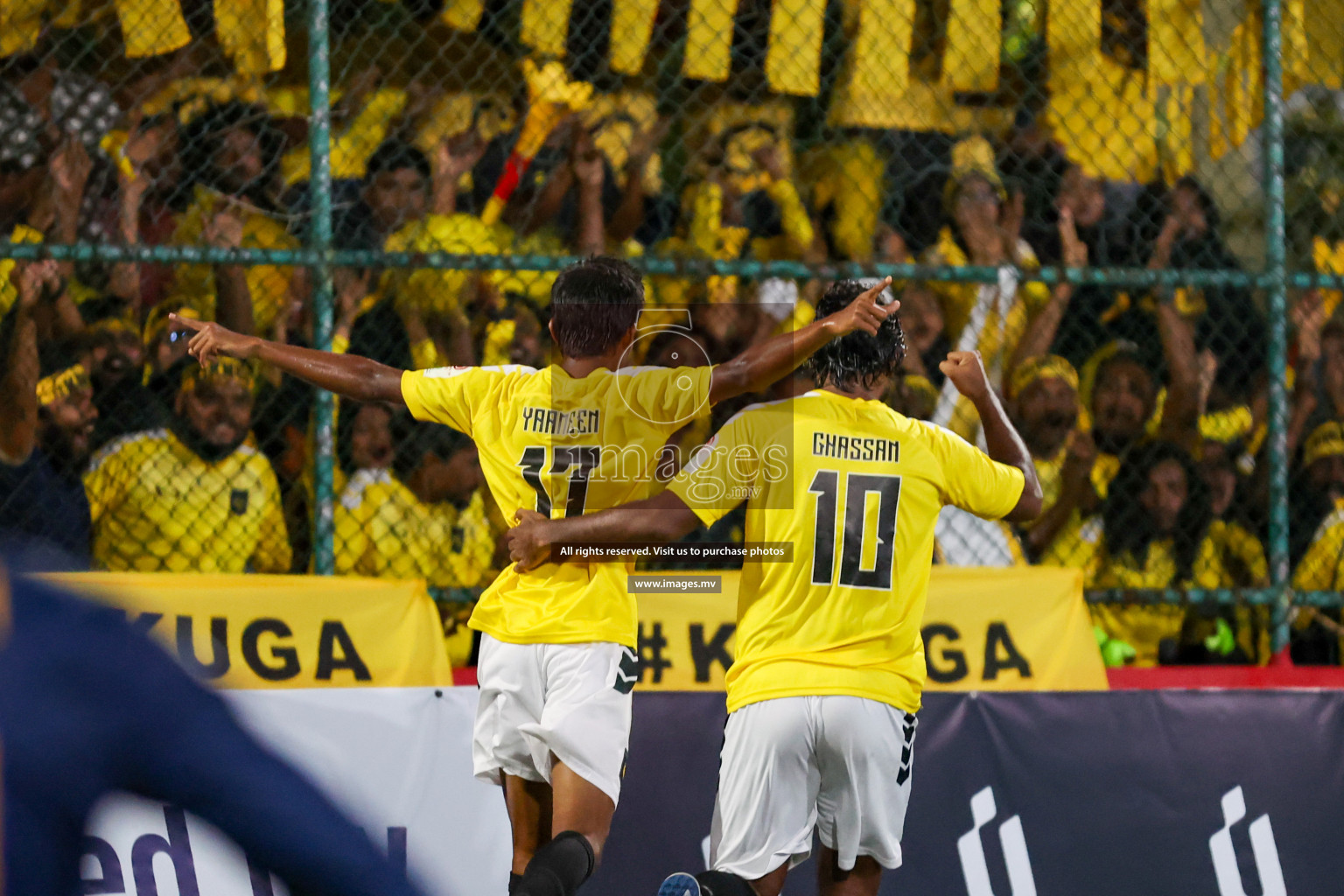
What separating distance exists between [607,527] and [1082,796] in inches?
80.4

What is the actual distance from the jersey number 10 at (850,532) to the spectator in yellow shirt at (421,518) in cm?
199

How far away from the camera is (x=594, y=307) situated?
379 cm

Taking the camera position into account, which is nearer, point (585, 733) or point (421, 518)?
point (585, 733)

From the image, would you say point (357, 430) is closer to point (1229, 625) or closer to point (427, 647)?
point (427, 647)

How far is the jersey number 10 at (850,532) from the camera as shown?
3.63m

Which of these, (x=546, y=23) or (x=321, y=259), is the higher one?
(x=546, y=23)

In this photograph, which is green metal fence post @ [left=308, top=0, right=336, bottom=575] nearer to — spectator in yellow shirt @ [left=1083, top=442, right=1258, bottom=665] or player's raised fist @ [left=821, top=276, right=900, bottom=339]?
player's raised fist @ [left=821, top=276, right=900, bottom=339]

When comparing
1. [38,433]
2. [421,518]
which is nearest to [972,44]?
[421,518]

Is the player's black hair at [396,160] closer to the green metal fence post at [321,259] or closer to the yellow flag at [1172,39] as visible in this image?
the green metal fence post at [321,259]

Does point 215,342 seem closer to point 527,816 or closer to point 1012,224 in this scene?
point 527,816

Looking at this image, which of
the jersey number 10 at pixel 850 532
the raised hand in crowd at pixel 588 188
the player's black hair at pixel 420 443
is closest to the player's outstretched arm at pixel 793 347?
the jersey number 10 at pixel 850 532

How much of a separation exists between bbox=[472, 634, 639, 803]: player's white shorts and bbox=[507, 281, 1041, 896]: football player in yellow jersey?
279 millimetres

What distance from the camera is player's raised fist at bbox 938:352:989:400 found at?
3891 mm

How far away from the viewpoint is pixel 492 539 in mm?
5414
